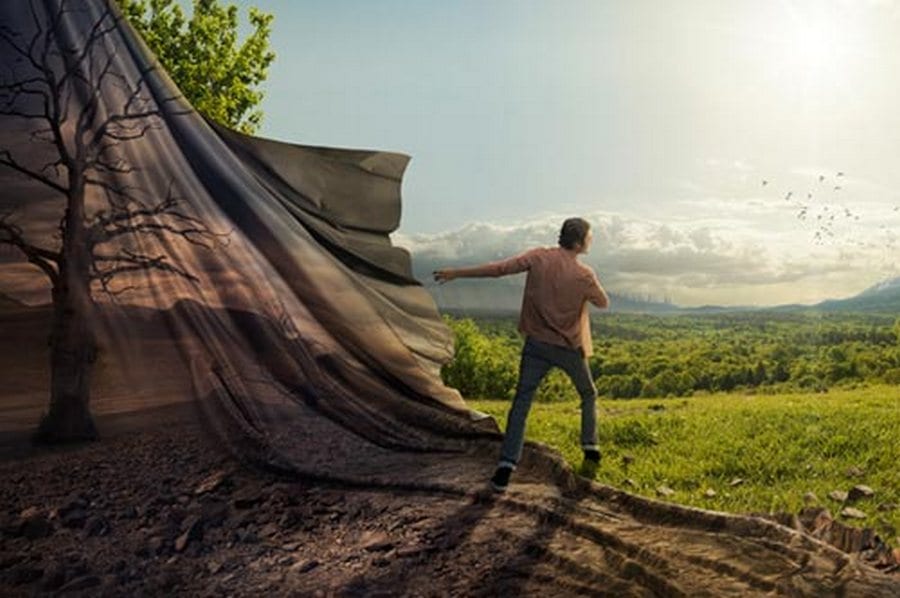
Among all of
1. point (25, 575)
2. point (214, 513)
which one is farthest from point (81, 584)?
point (214, 513)

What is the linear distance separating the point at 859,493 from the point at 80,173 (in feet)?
17.8

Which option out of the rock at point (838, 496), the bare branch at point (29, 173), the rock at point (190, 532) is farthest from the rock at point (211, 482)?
the rock at point (838, 496)

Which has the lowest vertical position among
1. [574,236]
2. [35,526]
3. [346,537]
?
[35,526]

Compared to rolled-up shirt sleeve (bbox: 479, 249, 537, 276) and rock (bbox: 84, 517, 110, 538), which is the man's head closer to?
rolled-up shirt sleeve (bbox: 479, 249, 537, 276)

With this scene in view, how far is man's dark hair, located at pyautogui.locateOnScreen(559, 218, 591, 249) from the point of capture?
227 inches

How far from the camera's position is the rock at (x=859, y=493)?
6852 mm

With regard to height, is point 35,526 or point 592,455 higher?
point 592,455

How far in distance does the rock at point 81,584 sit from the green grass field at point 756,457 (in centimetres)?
376

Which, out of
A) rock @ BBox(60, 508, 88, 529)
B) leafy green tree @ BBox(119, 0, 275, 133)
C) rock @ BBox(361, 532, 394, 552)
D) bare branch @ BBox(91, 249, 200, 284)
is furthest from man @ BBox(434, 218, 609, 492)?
leafy green tree @ BBox(119, 0, 275, 133)

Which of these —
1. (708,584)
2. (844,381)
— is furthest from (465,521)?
(844,381)

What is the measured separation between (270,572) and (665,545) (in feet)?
5.98

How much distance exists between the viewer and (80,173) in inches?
246

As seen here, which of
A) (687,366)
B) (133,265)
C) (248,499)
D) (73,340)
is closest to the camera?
(248,499)

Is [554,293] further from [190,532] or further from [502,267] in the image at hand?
[190,532]
